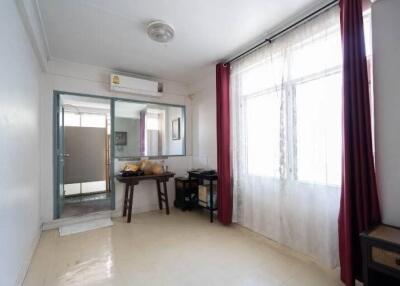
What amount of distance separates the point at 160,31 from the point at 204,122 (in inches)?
75.6

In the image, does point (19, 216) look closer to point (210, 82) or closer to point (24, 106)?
point (24, 106)

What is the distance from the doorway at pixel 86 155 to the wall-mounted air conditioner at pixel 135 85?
36 cm

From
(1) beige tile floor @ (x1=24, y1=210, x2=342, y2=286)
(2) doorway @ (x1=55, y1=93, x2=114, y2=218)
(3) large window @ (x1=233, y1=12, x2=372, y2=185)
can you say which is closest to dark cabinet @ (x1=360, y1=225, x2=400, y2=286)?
(1) beige tile floor @ (x1=24, y1=210, x2=342, y2=286)

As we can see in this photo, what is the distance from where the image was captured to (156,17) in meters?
2.12

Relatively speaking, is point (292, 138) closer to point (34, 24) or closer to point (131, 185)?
point (131, 185)

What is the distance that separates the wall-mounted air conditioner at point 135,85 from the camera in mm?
3396

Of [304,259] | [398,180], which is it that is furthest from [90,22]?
[304,259]

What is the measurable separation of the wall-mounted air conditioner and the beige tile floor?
2.24 m

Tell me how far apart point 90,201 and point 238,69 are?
368 cm

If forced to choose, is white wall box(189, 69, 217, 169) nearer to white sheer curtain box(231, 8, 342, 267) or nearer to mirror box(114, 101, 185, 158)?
mirror box(114, 101, 185, 158)

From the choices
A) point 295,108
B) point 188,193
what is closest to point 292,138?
point 295,108

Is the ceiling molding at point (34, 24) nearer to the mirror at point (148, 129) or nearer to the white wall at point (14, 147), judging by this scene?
the white wall at point (14, 147)

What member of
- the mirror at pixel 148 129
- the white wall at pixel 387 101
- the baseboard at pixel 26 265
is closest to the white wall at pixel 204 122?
the mirror at pixel 148 129

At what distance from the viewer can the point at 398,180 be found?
1.44 meters
